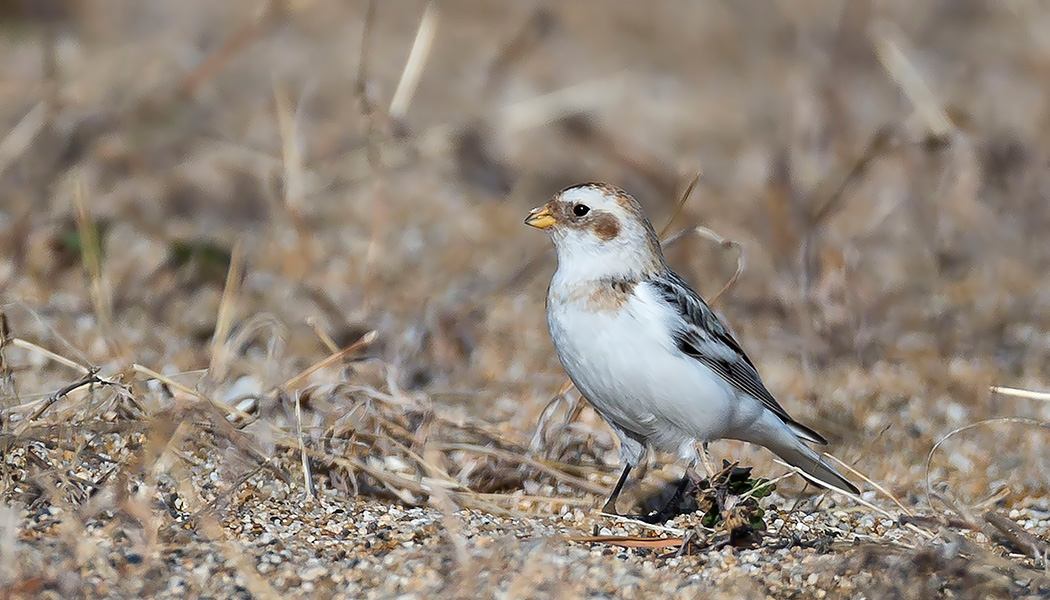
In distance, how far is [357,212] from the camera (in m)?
5.75

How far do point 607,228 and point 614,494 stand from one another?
0.68m

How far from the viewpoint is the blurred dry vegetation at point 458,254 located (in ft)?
9.58

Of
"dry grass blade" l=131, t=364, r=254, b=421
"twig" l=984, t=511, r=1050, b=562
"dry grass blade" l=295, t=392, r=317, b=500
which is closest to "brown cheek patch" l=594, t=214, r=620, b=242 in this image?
"dry grass blade" l=295, t=392, r=317, b=500

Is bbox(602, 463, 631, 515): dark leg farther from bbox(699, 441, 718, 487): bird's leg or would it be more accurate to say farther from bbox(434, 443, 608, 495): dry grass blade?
bbox(699, 441, 718, 487): bird's leg

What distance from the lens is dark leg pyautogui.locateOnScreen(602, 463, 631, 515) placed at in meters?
3.14

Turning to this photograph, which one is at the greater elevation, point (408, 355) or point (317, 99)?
point (317, 99)

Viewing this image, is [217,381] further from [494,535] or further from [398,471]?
[494,535]

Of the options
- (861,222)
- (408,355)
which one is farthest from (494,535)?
(861,222)

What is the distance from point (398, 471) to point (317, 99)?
12.9 ft

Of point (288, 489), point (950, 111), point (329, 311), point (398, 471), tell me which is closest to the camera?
point (288, 489)

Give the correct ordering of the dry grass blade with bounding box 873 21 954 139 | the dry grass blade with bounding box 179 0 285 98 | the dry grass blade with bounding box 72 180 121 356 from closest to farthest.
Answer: the dry grass blade with bounding box 72 180 121 356 < the dry grass blade with bounding box 873 21 954 139 < the dry grass blade with bounding box 179 0 285 98

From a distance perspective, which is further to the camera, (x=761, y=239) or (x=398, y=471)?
(x=761, y=239)

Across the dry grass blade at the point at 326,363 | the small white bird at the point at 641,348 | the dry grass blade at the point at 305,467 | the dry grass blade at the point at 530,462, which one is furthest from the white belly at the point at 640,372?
the dry grass blade at the point at 305,467

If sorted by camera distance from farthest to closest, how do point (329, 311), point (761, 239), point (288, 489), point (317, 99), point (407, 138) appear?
point (317, 99) → point (761, 239) → point (407, 138) → point (329, 311) → point (288, 489)
